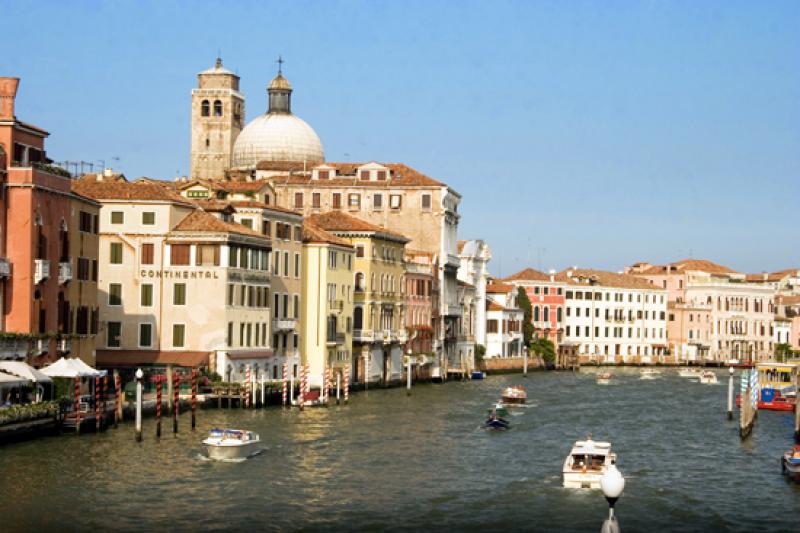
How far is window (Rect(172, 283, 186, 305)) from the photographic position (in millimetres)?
58625

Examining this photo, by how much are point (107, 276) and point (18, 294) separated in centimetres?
1394

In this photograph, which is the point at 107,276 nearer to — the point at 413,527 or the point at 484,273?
the point at 413,527

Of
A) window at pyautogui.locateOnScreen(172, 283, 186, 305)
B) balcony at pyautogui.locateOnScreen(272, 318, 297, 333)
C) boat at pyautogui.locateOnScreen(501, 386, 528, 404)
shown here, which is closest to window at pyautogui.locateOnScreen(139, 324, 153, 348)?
window at pyautogui.locateOnScreen(172, 283, 186, 305)

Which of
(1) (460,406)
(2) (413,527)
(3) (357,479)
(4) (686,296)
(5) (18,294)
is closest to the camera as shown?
(2) (413,527)

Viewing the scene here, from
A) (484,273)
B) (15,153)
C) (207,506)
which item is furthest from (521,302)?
(207,506)

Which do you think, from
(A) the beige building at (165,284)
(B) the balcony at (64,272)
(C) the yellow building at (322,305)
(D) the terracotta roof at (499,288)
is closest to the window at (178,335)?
(A) the beige building at (165,284)

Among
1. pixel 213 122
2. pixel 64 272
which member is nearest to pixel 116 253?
pixel 64 272

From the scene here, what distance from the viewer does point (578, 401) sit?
7012 cm

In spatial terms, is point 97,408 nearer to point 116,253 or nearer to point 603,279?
point 116,253

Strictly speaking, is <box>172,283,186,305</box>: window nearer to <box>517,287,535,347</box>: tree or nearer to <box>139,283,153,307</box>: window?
<box>139,283,153,307</box>: window

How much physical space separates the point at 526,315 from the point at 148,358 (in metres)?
61.8

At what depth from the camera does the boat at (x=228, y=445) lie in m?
40.3

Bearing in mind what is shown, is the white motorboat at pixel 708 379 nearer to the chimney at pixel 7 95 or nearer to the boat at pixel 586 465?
the boat at pixel 586 465

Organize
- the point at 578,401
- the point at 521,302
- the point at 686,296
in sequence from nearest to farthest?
the point at 578,401 < the point at 521,302 < the point at 686,296
